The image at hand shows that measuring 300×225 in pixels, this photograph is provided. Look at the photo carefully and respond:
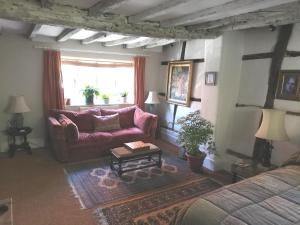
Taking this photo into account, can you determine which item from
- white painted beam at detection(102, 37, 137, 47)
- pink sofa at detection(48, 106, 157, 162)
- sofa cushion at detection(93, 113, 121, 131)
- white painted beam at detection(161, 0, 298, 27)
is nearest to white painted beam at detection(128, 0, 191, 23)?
white painted beam at detection(161, 0, 298, 27)

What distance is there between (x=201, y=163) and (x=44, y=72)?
3438 mm

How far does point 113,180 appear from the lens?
3.30 m

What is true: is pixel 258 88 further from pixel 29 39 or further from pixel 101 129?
pixel 29 39

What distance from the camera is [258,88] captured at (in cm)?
349

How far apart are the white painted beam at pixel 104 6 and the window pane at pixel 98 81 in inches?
114

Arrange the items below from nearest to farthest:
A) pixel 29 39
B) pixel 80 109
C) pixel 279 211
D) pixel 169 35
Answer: pixel 279 211 < pixel 169 35 < pixel 29 39 < pixel 80 109

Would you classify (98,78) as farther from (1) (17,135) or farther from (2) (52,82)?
(1) (17,135)

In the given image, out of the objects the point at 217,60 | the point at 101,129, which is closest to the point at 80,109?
the point at 101,129

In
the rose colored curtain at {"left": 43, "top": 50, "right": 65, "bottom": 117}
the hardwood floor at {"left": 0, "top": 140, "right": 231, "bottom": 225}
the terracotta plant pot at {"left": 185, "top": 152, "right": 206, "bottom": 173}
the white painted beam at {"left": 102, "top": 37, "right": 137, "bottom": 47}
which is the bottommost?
the hardwood floor at {"left": 0, "top": 140, "right": 231, "bottom": 225}

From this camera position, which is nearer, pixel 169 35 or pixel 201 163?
pixel 169 35

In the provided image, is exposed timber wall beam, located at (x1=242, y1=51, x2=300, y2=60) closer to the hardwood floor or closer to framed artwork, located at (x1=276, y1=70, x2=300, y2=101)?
framed artwork, located at (x1=276, y1=70, x2=300, y2=101)

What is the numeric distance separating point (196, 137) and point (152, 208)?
1.35 m

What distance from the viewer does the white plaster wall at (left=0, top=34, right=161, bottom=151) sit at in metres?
4.16

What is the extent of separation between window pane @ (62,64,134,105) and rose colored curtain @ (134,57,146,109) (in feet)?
0.76
